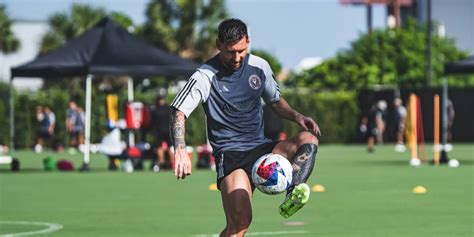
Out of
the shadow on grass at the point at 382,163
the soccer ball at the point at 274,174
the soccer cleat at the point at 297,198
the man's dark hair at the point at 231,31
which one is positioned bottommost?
the shadow on grass at the point at 382,163

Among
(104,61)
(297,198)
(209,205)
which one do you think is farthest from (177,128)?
(104,61)

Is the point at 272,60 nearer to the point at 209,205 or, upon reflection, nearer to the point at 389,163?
the point at 389,163

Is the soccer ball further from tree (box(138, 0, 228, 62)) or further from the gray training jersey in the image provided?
tree (box(138, 0, 228, 62))

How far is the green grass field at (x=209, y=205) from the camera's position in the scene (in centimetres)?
1441

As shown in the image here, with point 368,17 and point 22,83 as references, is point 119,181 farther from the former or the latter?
point 368,17

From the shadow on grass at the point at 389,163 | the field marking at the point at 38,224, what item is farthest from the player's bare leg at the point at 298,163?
the shadow on grass at the point at 389,163

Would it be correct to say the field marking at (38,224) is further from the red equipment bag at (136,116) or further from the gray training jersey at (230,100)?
the red equipment bag at (136,116)

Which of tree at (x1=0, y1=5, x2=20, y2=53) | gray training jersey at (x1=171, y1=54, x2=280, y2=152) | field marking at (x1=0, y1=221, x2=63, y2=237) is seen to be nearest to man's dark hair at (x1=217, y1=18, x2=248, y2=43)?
gray training jersey at (x1=171, y1=54, x2=280, y2=152)

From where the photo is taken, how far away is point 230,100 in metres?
9.79

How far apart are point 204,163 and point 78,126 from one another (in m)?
17.8

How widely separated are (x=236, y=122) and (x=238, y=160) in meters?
0.29

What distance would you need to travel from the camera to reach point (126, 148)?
97.1 feet

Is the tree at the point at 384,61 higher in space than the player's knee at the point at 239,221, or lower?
higher

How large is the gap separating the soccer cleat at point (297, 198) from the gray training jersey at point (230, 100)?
2.10 ft
